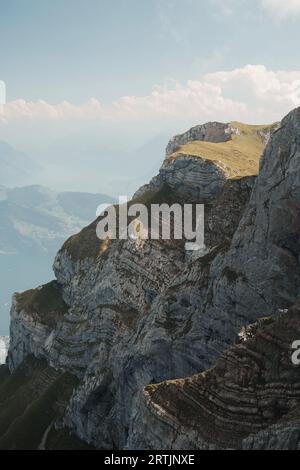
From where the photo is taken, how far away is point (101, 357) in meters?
115

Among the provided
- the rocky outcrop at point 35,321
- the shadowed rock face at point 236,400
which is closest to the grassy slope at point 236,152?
the rocky outcrop at point 35,321

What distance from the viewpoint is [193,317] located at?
265 ft

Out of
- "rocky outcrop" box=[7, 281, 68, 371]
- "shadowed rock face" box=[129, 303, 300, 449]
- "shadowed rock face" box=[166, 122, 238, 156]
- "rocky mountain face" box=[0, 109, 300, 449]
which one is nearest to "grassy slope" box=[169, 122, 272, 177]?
"rocky mountain face" box=[0, 109, 300, 449]

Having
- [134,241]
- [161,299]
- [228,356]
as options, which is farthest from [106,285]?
[228,356]

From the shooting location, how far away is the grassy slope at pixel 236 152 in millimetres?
130000

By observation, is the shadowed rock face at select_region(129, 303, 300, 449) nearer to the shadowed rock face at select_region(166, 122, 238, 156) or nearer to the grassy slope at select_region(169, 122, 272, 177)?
the grassy slope at select_region(169, 122, 272, 177)

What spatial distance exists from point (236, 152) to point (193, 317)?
7861 cm

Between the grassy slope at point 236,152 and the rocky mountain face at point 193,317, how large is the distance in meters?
0.67

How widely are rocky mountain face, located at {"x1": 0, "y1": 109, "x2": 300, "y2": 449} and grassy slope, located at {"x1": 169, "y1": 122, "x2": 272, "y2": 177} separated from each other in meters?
0.67

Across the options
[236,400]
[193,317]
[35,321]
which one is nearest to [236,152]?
[35,321]

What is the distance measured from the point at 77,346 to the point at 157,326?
5255 centimetres

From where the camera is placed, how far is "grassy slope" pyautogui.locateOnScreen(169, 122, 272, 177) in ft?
427

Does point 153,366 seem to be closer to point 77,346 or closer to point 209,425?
point 209,425
